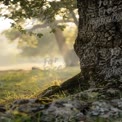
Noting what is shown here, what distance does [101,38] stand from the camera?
7844 millimetres

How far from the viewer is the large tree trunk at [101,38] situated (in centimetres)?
758

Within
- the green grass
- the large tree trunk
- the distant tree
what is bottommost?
the green grass

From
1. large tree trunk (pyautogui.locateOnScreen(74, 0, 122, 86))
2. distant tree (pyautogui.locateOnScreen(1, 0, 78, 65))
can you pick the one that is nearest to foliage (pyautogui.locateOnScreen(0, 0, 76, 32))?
distant tree (pyautogui.locateOnScreen(1, 0, 78, 65))

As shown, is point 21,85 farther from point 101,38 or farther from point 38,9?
point 101,38

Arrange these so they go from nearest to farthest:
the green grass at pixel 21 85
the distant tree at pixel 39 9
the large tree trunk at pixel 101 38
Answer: the large tree trunk at pixel 101 38 < the distant tree at pixel 39 9 < the green grass at pixel 21 85

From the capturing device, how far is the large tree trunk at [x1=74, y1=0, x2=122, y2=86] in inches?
298

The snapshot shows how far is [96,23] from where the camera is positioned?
792 centimetres

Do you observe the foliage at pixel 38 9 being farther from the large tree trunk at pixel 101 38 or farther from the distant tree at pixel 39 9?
the large tree trunk at pixel 101 38

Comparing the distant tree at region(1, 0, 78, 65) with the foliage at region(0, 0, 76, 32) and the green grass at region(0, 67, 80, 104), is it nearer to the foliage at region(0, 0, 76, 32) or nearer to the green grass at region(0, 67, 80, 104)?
the foliage at region(0, 0, 76, 32)

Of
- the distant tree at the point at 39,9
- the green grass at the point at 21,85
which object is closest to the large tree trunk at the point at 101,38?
the distant tree at the point at 39,9

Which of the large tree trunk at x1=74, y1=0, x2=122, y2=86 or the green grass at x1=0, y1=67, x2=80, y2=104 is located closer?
the large tree trunk at x1=74, y1=0, x2=122, y2=86

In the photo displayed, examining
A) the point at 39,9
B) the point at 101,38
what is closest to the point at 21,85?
the point at 39,9

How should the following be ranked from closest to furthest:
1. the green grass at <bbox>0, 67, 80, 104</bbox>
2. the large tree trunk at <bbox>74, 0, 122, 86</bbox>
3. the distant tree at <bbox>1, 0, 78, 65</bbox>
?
the large tree trunk at <bbox>74, 0, 122, 86</bbox> → the distant tree at <bbox>1, 0, 78, 65</bbox> → the green grass at <bbox>0, 67, 80, 104</bbox>

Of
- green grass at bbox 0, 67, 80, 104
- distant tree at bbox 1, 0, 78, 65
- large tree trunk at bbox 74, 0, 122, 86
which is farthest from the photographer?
green grass at bbox 0, 67, 80, 104
